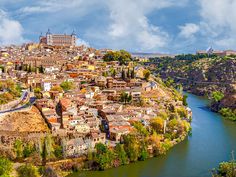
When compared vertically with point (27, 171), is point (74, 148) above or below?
above

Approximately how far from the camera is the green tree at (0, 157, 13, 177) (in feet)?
58.1

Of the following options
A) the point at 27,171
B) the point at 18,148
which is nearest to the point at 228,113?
the point at 18,148

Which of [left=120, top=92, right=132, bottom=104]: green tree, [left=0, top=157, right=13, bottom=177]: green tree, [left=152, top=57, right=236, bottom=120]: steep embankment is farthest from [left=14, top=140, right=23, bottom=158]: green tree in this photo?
[left=152, top=57, right=236, bottom=120]: steep embankment

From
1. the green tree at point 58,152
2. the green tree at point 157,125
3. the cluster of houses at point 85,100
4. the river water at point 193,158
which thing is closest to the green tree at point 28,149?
the green tree at point 58,152

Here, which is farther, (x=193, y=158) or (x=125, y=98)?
(x=125, y=98)

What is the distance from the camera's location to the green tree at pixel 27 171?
18344 millimetres

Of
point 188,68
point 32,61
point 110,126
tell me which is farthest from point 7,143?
point 188,68

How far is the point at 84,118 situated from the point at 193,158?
776 centimetres

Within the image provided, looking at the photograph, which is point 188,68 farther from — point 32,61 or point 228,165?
point 228,165

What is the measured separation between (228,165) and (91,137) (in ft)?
26.8

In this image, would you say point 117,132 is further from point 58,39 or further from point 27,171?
A: point 58,39

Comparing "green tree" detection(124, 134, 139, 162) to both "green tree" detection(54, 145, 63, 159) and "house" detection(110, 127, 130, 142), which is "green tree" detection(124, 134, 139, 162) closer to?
"house" detection(110, 127, 130, 142)

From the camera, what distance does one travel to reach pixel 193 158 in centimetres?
2312

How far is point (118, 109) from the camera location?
2752 cm
